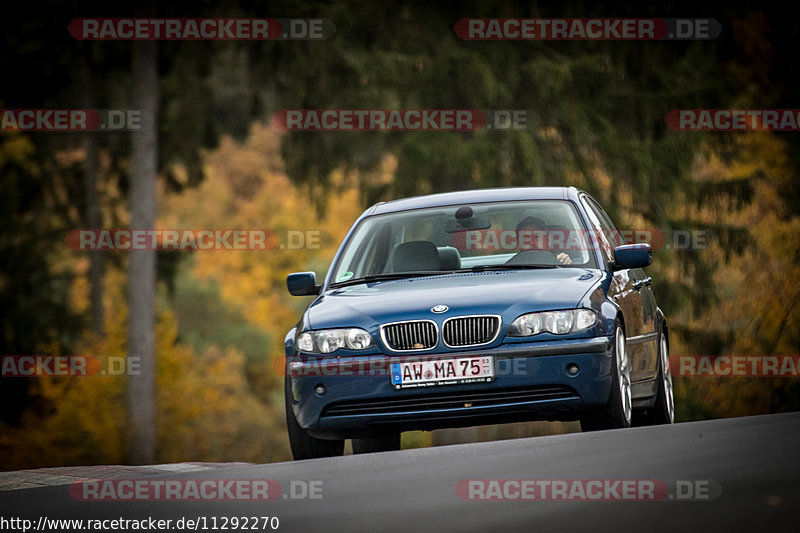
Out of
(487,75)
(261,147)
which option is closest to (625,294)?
(487,75)

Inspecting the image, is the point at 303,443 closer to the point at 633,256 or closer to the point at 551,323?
the point at 551,323

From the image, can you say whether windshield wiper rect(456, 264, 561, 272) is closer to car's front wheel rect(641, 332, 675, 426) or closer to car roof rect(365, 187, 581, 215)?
car roof rect(365, 187, 581, 215)

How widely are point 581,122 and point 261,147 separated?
30.0 meters

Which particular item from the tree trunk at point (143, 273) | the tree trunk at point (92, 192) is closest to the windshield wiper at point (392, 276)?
the tree trunk at point (143, 273)

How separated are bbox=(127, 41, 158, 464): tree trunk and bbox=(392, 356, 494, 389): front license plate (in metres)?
21.5

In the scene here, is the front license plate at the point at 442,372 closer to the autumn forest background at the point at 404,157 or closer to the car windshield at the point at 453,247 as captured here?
the car windshield at the point at 453,247

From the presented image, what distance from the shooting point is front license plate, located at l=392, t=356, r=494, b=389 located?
25.9 ft

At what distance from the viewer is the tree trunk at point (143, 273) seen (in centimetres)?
2883

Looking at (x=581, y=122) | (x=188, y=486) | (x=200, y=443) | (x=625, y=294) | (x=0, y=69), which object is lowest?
(x=200, y=443)

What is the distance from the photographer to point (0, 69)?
109 ft

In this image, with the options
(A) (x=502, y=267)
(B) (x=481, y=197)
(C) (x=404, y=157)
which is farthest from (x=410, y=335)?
(C) (x=404, y=157)

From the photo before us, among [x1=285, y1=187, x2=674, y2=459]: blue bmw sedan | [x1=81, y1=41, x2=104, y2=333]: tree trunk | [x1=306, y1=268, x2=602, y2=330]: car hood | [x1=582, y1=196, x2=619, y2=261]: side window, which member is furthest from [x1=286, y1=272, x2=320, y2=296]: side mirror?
[x1=81, y1=41, x2=104, y2=333]: tree trunk

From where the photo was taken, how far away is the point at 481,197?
9797 millimetres

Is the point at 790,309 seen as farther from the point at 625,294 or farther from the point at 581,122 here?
the point at 625,294
